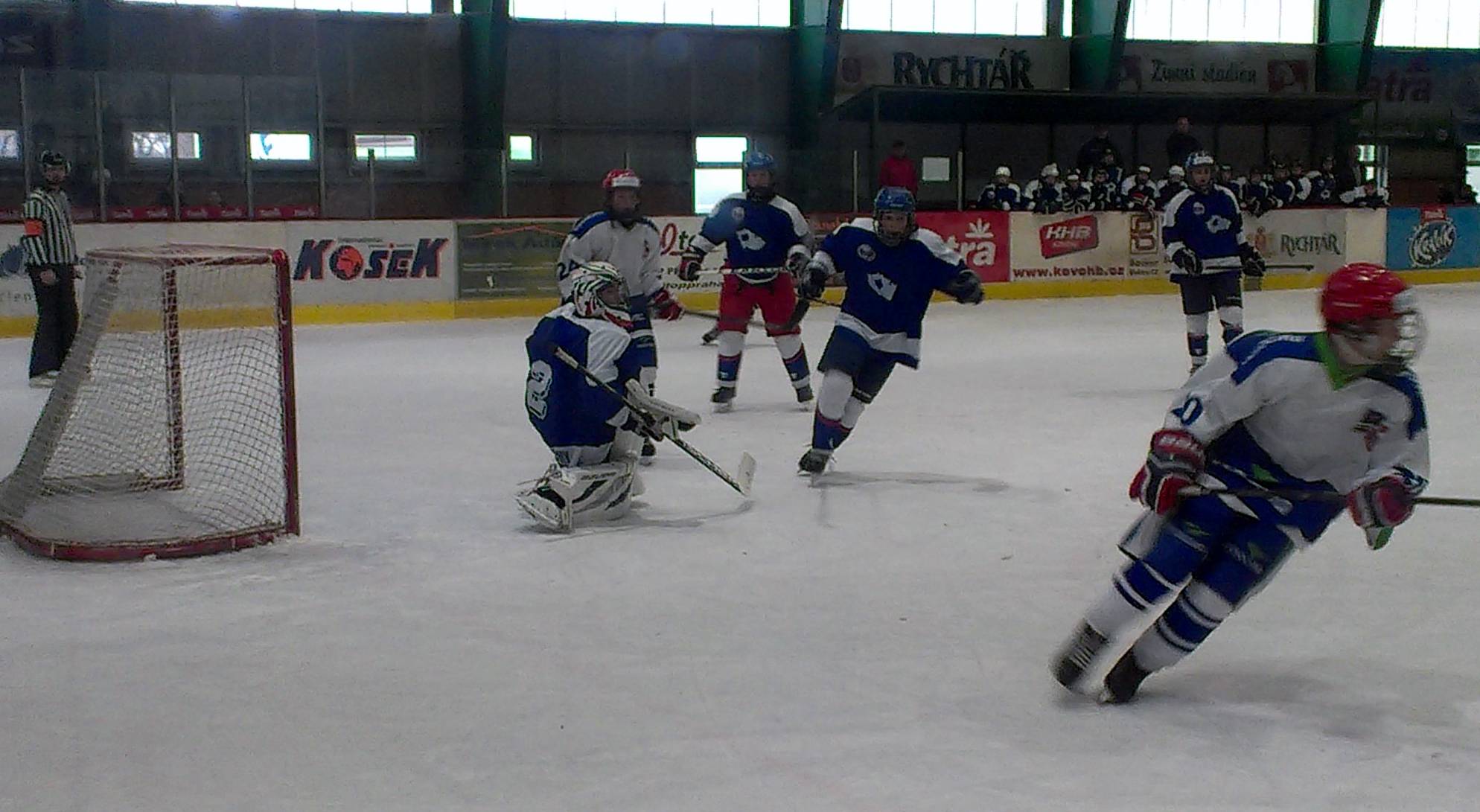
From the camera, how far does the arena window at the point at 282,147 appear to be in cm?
1648

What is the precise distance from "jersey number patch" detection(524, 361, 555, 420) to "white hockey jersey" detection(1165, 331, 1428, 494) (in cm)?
265

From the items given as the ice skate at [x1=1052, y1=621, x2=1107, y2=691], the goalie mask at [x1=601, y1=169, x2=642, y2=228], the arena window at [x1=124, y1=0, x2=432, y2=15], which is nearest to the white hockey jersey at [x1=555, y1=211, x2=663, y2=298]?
the goalie mask at [x1=601, y1=169, x2=642, y2=228]

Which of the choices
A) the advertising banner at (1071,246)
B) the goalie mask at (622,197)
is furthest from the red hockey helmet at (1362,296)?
the advertising banner at (1071,246)

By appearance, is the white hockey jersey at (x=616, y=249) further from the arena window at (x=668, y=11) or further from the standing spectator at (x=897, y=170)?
the arena window at (x=668, y=11)

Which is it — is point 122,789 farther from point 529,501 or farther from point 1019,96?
point 1019,96

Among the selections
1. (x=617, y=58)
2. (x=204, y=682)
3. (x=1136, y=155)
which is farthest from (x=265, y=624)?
(x=1136, y=155)

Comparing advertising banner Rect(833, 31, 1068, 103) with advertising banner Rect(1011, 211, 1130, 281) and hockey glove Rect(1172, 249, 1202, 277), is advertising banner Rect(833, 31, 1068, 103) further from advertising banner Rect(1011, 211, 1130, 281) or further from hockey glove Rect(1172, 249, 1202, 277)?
hockey glove Rect(1172, 249, 1202, 277)

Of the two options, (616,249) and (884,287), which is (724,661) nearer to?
(884,287)

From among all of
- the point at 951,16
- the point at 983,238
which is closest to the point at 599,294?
the point at 983,238

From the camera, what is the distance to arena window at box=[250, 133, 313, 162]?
16.5 meters

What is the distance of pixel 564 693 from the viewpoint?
3.48m

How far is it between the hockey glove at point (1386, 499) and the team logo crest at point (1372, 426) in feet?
0.32

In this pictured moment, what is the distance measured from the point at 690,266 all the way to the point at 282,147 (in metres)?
9.53

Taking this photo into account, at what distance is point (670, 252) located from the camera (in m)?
14.7
